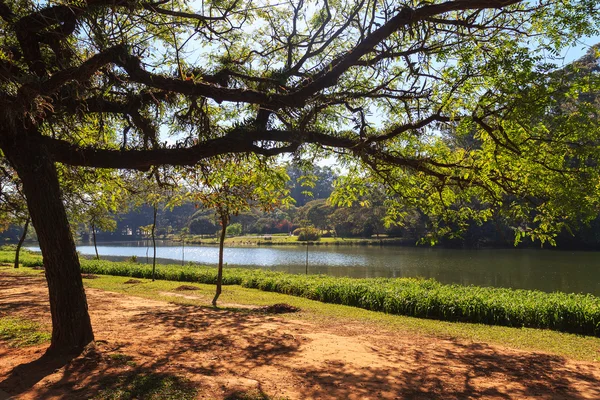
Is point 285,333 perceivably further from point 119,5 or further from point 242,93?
point 119,5

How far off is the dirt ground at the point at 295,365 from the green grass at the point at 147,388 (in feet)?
0.41

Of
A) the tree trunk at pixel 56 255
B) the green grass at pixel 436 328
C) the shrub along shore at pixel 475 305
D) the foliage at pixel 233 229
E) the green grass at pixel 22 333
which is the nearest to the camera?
the tree trunk at pixel 56 255

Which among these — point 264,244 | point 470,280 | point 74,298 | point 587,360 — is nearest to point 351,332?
point 587,360

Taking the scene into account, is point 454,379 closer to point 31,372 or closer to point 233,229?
point 31,372

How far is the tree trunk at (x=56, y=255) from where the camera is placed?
498cm

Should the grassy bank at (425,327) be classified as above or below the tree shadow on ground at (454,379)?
below

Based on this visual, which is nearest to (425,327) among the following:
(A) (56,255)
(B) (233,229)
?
(A) (56,255)

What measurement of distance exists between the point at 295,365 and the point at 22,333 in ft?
13.0

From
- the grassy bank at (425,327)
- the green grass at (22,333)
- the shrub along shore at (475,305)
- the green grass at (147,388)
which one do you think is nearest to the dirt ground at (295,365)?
the green grass at (147,388)

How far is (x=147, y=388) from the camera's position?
418 centimetres

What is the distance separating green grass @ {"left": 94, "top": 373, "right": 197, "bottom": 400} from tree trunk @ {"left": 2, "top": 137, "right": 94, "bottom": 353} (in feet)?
3.36

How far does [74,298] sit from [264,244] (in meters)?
53.1

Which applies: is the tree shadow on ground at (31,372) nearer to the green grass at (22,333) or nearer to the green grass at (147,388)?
the green grass at (147,388)

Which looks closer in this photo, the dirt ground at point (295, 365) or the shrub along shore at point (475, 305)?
the dirt ground at point (295, 365)
